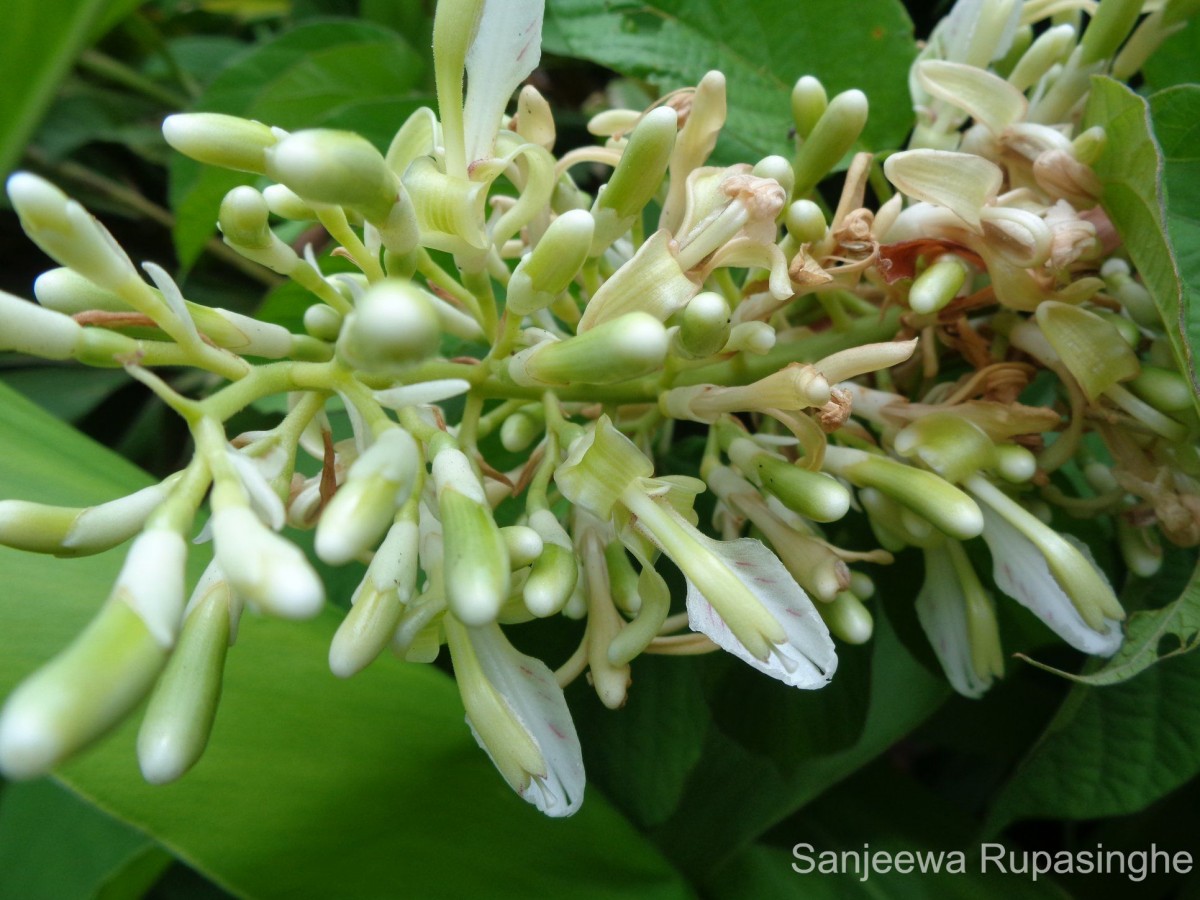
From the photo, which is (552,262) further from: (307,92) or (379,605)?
(307,92)

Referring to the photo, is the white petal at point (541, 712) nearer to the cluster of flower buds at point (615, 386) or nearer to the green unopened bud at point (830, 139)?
the cluster of flower buds at point (615, 386)

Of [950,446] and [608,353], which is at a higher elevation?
[608,353]

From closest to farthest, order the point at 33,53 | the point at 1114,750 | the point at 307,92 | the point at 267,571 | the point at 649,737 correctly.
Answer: the point at 267,571 → the point at 1114,750 → the point at 649,737 → the point at 33,53 → the point at 307,92

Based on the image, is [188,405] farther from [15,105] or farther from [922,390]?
[15,105]

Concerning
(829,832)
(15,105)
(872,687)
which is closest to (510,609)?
(872,687)

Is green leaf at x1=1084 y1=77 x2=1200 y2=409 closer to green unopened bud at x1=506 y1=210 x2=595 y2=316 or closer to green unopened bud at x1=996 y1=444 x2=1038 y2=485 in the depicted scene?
green unopened bud at x1=996 y1=444 x2=1038 y2=485

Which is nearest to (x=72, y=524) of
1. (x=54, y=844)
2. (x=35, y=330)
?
(x=35, y=330)
